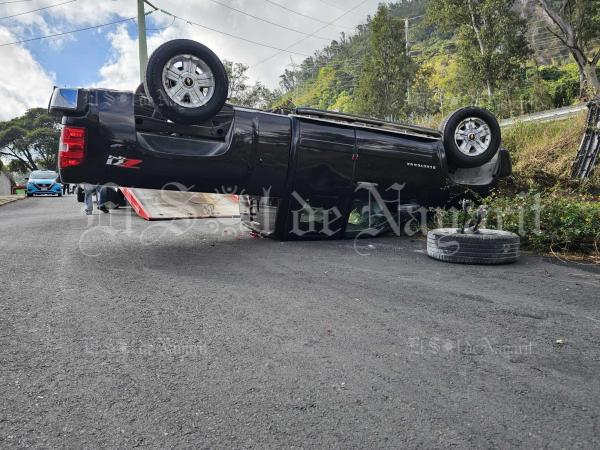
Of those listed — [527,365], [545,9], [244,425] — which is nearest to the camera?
[244,425]

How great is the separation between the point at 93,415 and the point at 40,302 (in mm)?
1708

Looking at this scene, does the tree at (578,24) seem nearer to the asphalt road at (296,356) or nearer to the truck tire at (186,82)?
the truck tire at (186,82)

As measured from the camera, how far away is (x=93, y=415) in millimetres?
1595

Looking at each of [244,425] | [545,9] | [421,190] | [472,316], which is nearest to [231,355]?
[244,425]

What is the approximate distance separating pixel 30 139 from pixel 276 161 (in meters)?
62.2

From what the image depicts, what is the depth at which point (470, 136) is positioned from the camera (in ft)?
20.6

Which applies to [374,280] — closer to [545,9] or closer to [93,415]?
[93,415]

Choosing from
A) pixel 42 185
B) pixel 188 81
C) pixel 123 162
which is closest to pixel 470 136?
pixel 188 81

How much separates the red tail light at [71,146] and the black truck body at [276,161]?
0.01 meters

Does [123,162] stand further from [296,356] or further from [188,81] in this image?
[296,356]

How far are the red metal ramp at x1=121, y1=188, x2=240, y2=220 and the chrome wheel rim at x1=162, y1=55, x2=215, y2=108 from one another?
3151mm

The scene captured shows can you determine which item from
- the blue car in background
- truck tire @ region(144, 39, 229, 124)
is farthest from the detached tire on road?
the blue car in background

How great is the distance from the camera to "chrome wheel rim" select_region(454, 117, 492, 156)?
6203mm

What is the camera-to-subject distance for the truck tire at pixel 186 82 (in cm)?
434
